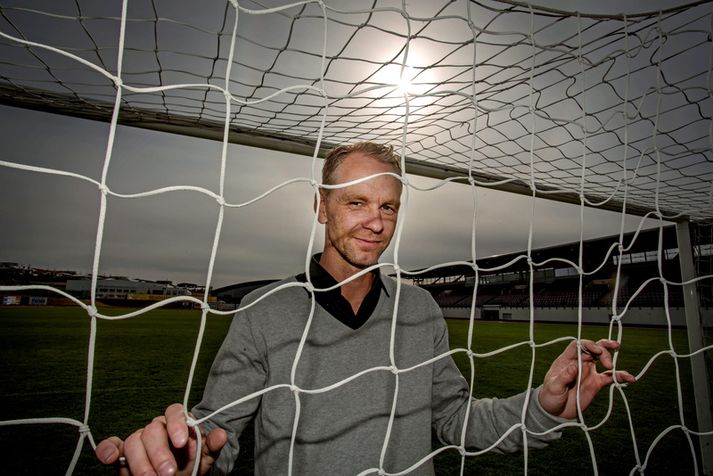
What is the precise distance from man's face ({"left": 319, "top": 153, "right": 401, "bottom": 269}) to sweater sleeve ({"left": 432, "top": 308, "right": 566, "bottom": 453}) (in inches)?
14.0

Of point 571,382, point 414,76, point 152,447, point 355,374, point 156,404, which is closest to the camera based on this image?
point 152,447

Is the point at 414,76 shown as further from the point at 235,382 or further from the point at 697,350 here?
the point at 697,350

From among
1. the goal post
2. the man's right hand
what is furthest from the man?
the goal post

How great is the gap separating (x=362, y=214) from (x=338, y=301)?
28cm

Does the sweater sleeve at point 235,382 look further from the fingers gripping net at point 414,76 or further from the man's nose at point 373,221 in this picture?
the man's nose at point 373,221

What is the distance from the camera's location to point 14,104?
1219 mm

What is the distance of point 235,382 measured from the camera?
37.0 inches

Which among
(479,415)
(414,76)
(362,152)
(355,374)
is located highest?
(414,76)

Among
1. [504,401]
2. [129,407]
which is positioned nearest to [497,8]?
[504,401]

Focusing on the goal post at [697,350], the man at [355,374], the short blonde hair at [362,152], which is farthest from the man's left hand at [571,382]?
the goal post at [697,350]

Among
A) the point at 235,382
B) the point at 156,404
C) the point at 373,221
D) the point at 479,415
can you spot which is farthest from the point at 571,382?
the point at 156,404

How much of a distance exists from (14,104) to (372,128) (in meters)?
1.51

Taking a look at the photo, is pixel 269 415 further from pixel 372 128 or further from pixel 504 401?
pixel 372 128

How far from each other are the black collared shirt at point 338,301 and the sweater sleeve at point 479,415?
24cm
